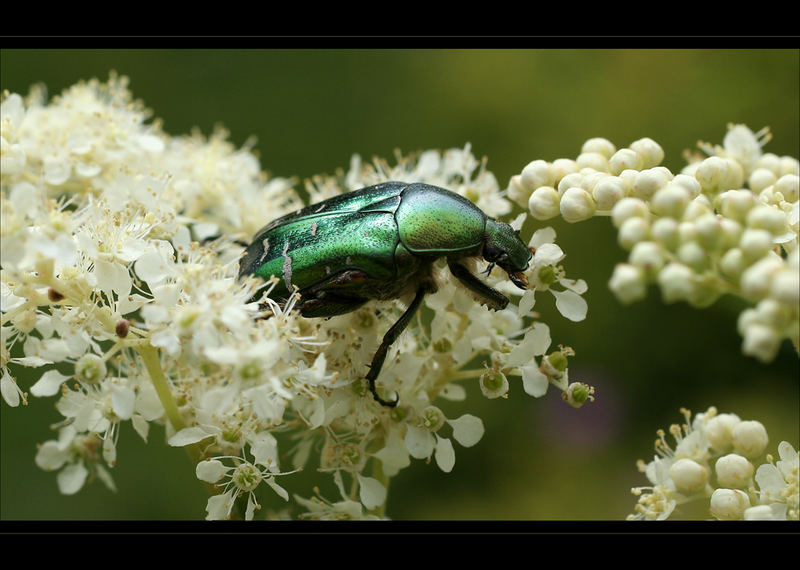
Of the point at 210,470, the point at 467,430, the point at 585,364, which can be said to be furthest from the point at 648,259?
the point at 585,364

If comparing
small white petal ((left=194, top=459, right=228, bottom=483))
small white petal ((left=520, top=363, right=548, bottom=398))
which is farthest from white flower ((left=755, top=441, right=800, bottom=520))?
small white petal ((left=194, top=459, right=228, bottom=483))

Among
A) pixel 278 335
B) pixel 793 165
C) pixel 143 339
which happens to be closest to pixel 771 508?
pixel 793 165

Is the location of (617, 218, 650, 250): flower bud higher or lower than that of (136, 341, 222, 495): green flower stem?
higher

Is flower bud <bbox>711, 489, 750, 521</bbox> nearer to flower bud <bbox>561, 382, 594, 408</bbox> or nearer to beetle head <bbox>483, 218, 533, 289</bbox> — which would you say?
flower bud <bbox>561, 382, 594, 408</bbox>

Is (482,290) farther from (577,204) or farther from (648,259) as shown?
(648,259)

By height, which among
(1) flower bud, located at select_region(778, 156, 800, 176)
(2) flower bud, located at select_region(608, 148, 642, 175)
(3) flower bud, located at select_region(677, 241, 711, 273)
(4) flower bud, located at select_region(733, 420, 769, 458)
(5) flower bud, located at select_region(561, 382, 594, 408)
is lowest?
(4) flower bud, located at select_region(733, 420, 769, 458)

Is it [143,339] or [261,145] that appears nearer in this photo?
[143,339]
